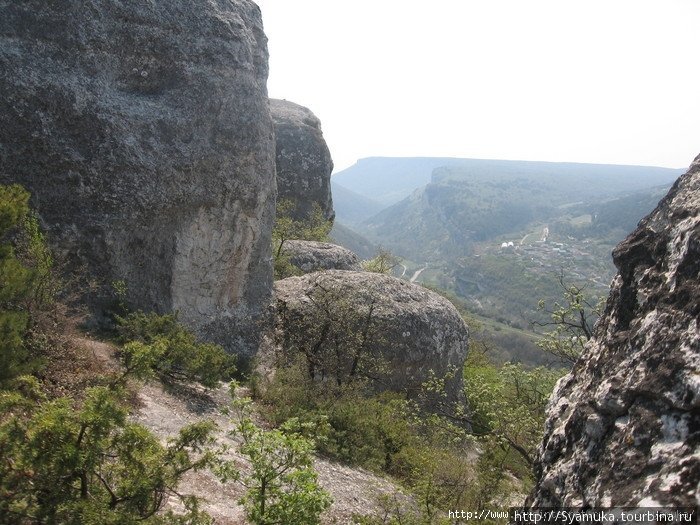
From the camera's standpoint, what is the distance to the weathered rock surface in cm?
2345

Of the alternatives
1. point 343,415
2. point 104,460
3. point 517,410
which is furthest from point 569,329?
point 104,460

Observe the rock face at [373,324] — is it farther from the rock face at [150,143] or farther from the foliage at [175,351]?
the foliage at [175,351]

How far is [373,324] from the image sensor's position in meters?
16.7

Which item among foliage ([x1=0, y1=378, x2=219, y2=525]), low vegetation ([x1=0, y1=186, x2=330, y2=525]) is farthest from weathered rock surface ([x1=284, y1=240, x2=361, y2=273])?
foliage ([x1=0, y1=378, x2=219, y2=525])

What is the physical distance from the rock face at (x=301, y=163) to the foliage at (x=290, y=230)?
0.76 m

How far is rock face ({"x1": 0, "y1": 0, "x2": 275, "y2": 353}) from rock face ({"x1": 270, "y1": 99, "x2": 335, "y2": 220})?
16.4 m

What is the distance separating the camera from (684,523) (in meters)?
2.82

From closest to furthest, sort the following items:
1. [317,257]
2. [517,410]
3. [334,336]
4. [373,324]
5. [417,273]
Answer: [517,410] → [334,336] → [373,324] → [317,257] → [417,273]

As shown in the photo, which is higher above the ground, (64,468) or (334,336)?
(64,468)

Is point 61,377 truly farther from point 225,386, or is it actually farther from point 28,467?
point 28,467

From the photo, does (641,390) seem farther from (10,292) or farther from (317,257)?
(317,257)

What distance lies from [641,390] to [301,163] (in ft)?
103

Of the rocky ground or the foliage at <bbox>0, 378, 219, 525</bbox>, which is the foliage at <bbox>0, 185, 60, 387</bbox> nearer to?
the rocky ground

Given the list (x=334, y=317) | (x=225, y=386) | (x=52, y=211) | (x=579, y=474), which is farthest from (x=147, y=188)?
(x=579, y=474)
